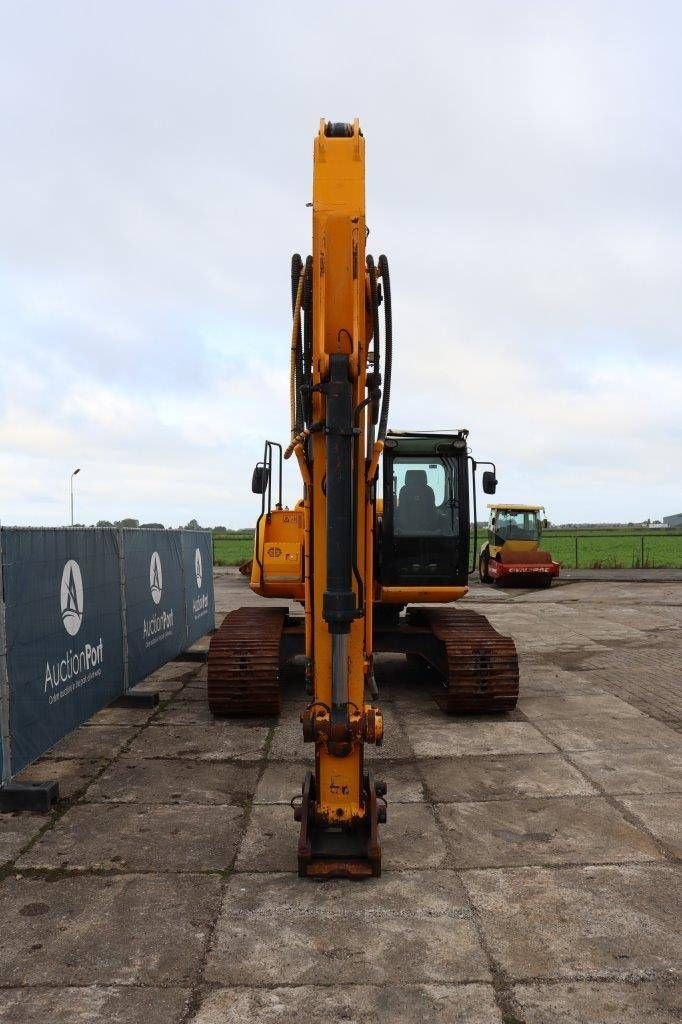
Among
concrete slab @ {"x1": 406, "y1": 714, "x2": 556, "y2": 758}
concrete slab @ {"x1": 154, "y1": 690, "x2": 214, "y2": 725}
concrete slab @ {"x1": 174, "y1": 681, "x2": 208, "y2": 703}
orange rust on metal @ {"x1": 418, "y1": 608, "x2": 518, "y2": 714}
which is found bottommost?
concrete slab @ {"x1": 406, "y1": 714, "x2": 556, "y2": 758}

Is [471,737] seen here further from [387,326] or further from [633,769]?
[387,326]

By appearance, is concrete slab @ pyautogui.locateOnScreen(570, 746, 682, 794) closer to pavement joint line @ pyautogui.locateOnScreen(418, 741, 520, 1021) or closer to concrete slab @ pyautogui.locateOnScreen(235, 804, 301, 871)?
pavement joint line @ pyautogui.locateOnScreen(418, 741, 520, 1021)

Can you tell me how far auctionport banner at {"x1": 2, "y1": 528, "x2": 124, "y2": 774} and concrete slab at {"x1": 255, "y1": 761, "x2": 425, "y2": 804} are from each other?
2.10 m

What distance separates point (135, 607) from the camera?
1046cm

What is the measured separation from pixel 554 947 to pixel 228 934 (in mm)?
1746

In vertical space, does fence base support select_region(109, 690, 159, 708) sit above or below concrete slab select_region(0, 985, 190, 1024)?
above

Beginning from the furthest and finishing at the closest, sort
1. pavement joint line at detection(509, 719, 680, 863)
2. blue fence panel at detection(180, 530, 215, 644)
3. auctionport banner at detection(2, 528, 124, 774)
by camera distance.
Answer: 1. blue fence panel at detection(180, 530, 215, 644)
2. auctionport banner at detection(2, 528, 124, 774)
3. pavement joint line at detection(509, 719, 680, 863)

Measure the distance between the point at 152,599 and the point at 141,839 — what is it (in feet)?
19.3

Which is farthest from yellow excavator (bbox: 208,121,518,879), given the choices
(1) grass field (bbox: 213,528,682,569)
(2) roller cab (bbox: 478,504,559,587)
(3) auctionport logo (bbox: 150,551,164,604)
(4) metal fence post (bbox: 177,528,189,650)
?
(1) grass field (bbox: 213,528,682,569)

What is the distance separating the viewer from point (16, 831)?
5926 mm

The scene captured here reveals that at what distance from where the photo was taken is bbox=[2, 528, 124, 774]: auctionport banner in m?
6.71

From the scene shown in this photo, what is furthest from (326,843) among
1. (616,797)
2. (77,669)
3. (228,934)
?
(77,669)

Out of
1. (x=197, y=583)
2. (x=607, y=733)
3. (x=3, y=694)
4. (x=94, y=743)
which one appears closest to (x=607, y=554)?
(x=197, y=583)

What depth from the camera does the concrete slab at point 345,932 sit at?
3961mm
